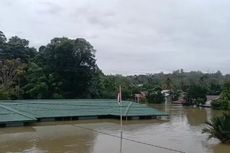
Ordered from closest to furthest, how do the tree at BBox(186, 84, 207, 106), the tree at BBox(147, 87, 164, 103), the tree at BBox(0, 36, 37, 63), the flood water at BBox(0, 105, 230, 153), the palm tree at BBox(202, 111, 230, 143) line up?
1. the flood water at BBox(0, 105, 230, 153)
2. the palm tree at BBox(202, 111, 230, 143)
3. the tree at BBox(186, 84, 207, 106)
4. the tree at BBox(0, 36, 37, 63)
5. the tree at BBox(147, 87, 164, 103)

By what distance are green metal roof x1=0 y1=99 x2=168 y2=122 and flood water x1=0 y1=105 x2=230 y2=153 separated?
1.45 m

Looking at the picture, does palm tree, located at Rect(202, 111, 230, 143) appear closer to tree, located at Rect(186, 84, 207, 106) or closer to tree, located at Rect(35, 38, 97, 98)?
tree, located at Rect(35, 38, 97, 98)

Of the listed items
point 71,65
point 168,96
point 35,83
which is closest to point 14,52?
point 35,83

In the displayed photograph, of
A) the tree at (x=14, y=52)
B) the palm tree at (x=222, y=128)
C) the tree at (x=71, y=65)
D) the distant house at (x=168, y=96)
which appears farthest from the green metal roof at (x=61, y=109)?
the distant house at (x=168, y=96)

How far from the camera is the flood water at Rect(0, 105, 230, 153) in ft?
55.9

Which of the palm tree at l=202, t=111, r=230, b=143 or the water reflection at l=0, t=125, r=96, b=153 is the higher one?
the palm tree at l=202, t=111, r=230, b=143

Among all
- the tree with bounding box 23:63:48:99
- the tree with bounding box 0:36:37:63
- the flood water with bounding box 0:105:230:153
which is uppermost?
the tree with bounding box 0:36:37:63

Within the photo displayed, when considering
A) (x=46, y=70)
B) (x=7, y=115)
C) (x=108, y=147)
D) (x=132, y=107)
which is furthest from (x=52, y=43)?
(x=108, y=147)

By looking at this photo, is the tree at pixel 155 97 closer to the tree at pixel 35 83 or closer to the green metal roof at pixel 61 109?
the tree at pixel 35 83

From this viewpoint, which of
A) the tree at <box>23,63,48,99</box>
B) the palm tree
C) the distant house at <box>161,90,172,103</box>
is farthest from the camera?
the distant house at <box>161,90,172,103</box>

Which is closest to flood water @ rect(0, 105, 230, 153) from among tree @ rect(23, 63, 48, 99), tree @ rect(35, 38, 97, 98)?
tree @ rect(23, 63, 48, 99)

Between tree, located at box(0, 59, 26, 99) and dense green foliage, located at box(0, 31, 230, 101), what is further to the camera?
dense green foliage, located at box(0, 31, 230, 101)

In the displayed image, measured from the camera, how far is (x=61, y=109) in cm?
3117

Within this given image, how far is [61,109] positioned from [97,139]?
11351mm
